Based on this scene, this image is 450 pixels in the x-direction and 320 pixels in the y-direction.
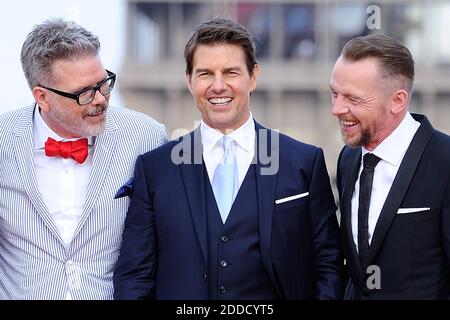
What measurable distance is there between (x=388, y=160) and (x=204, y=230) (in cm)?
84

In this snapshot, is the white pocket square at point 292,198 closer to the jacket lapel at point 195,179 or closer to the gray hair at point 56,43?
the jacket lapel at point 195,179

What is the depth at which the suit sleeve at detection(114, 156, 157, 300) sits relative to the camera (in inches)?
203

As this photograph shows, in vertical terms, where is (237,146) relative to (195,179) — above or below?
above

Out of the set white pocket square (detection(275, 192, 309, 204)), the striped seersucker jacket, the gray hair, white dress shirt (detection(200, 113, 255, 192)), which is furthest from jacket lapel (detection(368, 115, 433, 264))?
the gray hair

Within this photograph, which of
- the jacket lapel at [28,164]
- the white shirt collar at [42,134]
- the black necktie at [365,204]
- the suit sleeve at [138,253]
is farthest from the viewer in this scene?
the white shirt collar at [42,134]

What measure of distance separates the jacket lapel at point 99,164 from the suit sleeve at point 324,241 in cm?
96

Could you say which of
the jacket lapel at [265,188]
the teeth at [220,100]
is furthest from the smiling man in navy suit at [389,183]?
the teeth at [220,100]

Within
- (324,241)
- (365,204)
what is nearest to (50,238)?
(324,241)

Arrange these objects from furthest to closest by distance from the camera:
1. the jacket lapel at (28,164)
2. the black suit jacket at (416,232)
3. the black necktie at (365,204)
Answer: the jacket lapel at (28,164) → the black necktie at (365,204) → the black suit jacket at (416,232)

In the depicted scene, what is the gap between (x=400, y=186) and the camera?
16.4ft

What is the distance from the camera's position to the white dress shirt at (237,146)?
17.2 ft

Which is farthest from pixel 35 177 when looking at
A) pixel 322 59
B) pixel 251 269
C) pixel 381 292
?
pixel 322 59

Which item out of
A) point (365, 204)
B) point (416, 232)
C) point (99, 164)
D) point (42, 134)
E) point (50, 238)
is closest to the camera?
point (416, 232)

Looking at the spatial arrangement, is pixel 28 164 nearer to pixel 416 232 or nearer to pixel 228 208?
pixel 228 208
